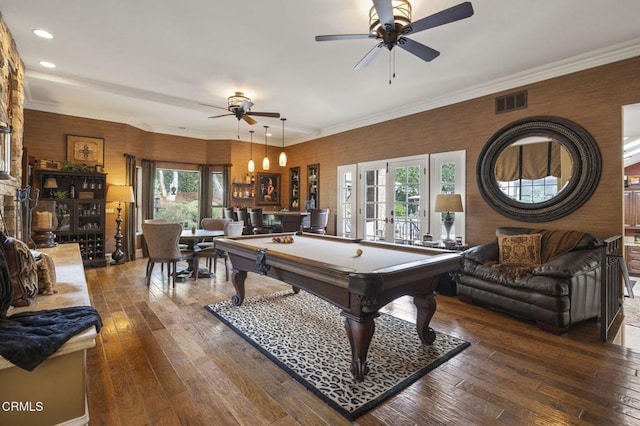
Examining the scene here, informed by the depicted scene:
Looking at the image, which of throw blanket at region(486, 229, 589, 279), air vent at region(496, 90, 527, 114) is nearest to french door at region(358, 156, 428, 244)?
air vent at region(496, 90, 527, 114)

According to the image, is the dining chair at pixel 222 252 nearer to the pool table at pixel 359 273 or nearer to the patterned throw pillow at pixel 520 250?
the pool table at pixel 359 273

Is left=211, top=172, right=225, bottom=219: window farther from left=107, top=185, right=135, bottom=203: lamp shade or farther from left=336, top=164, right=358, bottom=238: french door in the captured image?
left=336, top=164, right=358, bottom=238: french door

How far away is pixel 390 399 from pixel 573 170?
379 cm

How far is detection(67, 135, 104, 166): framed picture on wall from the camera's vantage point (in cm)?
591

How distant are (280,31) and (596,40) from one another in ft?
11.4

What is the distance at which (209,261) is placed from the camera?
5520 mm

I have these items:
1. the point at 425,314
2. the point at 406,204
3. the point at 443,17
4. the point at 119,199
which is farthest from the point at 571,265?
the point at 119,199

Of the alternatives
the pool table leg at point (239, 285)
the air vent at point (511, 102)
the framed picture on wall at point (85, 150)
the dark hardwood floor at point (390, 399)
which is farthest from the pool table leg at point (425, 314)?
the framed picture on wall at point (85, 150)

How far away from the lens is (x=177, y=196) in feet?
25.2

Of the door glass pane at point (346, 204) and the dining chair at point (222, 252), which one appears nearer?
the dining chair at point (222, 252)

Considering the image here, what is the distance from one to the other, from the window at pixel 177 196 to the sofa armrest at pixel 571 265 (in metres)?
7.19

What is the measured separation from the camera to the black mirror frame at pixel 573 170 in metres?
3.75

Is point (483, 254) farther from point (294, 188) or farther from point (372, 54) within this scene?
point (294, 188)

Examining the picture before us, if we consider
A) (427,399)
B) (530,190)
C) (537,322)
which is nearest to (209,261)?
(427,399)
